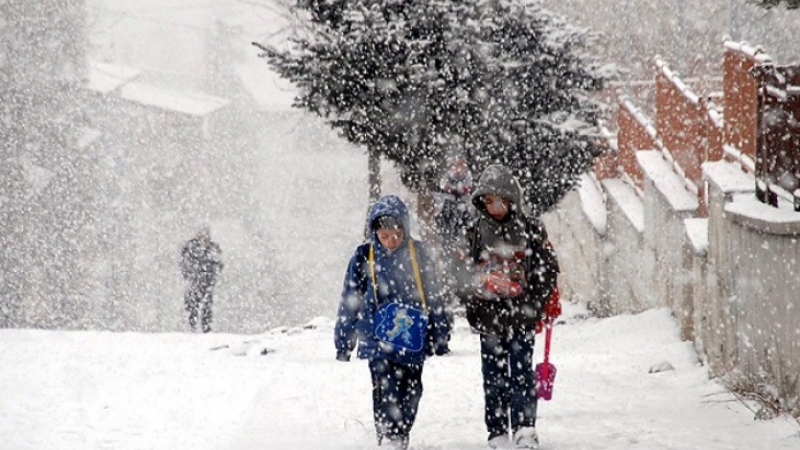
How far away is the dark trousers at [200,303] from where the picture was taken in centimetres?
1731

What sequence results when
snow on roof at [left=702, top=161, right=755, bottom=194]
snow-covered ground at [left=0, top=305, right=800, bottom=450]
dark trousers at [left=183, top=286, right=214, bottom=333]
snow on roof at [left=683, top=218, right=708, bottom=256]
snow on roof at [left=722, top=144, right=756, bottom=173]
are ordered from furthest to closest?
dark trousers at [left=183, top=286, right=214, bottom=333], snow on roof at [left=683, top=218, right=708, bottom=256], snow on roof at [left=722, top=144, right=756, bottom=173], snow on roof at [left=702, top=161, right=755, bottom=194], snow-covered ground at [left=0, top=305, right=800, bottom=450]

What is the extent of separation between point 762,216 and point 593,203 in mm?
9677

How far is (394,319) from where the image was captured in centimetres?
582

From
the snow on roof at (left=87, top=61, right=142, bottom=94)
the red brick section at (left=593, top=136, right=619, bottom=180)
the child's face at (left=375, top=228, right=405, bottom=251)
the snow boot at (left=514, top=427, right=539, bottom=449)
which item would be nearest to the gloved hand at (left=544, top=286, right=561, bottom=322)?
the snow boot at (left=514, top=427, right=539, bottom=449)

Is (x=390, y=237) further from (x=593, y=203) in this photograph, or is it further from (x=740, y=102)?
(x=593, y=203)

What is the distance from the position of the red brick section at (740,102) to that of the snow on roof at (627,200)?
4.30 metres

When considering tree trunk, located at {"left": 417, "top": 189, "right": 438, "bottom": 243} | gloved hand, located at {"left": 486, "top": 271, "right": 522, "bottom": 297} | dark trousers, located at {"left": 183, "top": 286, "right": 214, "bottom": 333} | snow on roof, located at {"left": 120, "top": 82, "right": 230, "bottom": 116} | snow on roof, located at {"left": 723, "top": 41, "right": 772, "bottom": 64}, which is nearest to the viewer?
gloved hand, located at {"left": 486, "top": 271, "right": 522, "bottom": 297}

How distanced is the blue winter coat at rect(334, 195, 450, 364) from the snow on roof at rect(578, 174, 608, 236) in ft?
31.0

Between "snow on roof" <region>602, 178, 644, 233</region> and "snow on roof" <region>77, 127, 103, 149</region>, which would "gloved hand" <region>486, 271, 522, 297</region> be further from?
"snow on roof" <region>77, 127, 103, 149</region>

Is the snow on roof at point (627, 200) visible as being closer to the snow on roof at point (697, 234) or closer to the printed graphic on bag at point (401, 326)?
the snow on roof at point (697, 234)

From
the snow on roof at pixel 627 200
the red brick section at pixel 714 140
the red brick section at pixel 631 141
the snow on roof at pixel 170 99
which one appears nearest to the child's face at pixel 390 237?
the red brick section at pixel 714 140

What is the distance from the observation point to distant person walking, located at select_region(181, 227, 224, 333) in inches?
682

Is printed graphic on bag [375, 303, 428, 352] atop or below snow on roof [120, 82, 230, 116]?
atop

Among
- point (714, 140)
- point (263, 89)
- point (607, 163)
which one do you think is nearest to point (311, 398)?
point (714, 140)
